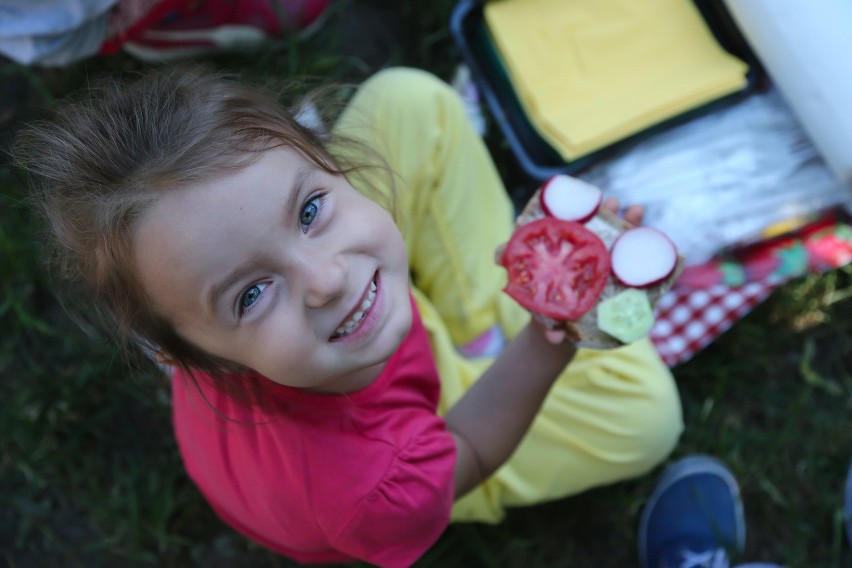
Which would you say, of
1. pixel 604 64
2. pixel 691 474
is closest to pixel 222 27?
pixel 604 64

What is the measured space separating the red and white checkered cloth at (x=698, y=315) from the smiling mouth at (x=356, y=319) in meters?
0.87

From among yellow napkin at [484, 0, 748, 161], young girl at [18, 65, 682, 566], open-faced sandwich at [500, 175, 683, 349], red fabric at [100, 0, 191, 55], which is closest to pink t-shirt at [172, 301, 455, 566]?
young girl at [18, 65, 682, 566]

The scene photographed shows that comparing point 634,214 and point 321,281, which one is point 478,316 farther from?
point 321,281

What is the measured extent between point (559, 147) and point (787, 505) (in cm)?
87

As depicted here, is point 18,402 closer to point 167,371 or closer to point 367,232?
point 167,371

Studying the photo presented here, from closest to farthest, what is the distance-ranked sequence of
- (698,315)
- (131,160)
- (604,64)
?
(131,160) → (698,315) → (604,64)

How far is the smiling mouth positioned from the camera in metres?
0.99

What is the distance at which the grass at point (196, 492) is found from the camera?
1687 millimetres

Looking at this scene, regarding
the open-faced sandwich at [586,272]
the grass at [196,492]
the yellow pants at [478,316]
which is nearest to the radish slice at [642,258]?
the open-faced sandwich at [586,272]

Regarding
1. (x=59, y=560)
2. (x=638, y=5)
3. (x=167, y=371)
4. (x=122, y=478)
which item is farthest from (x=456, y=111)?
(x=59, y=560)

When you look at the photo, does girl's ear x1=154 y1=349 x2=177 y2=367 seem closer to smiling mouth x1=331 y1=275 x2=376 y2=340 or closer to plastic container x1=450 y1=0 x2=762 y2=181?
smiling mouth x1=331 y1=275 x2=376 y2=340

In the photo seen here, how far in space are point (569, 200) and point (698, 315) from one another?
23.0 inches

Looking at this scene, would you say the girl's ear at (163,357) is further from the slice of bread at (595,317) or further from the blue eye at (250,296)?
the slice of bread at (595,317)

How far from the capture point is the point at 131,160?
0.91 metres
